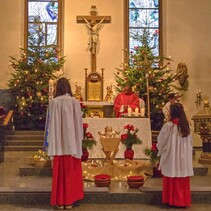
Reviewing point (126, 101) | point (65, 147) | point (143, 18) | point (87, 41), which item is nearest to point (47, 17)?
point (87, 41)

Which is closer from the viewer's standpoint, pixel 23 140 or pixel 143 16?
pixel 23 140

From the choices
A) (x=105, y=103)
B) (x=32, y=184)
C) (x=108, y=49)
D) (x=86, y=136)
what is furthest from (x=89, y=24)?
(x=32, y=184)

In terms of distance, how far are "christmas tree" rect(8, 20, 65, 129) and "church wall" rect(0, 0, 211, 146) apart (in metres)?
0.88

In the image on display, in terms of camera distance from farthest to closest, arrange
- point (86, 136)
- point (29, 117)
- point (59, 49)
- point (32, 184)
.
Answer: point (59, 49), point (29, 117), point (86, 136), point (32, 184)

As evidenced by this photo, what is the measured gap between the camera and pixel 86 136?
7.17 metres

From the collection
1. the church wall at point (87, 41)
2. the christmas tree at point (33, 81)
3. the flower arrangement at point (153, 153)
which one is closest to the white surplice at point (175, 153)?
the flower arrangement at point (153, 153)

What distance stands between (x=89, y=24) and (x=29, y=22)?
220 cm

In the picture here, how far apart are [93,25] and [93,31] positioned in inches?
9.6

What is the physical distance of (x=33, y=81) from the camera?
1171 centimetres

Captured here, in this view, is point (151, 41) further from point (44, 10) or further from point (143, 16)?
point (44, 10)

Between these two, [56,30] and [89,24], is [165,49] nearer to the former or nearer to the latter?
[89,24]

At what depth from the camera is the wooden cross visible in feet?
42.9

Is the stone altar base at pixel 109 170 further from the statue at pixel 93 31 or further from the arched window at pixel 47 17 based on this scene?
the arched window at pixel 47 17

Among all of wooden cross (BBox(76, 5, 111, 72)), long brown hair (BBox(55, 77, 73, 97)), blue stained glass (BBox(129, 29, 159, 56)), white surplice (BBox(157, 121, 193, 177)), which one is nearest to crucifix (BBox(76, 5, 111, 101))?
wooden cross (BBox(76, 5, 111, 72))
